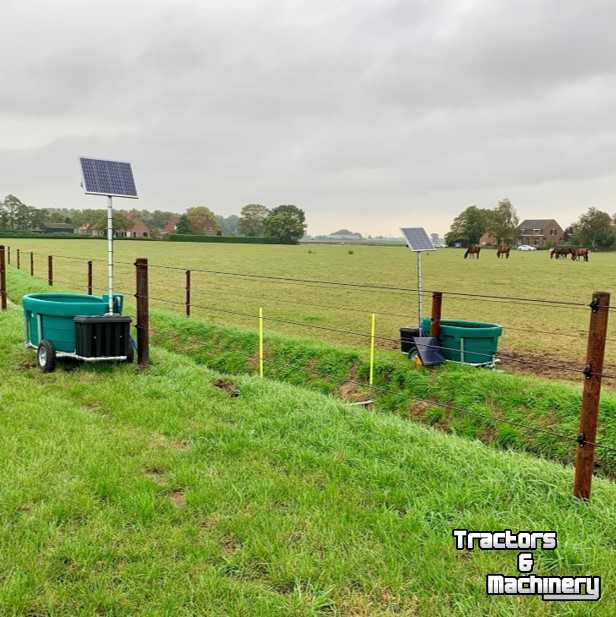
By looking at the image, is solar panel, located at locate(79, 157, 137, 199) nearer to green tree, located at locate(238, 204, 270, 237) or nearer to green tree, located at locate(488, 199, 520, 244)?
green tree, located at locate(488, 199, 520, 244)

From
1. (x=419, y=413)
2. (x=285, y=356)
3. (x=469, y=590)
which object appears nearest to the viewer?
(x=469, y=590)

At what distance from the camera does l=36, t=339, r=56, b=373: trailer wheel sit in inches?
254

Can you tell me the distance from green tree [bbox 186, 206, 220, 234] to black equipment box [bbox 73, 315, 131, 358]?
147m

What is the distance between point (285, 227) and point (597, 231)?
67.2 m

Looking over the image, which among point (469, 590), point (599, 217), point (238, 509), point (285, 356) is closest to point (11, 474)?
point (238, 509)

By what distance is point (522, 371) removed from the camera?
28.5 ft

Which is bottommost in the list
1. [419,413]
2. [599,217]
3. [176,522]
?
[419,413]

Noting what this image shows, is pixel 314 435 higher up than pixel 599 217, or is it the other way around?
pixel 599 217

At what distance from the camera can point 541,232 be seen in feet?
482

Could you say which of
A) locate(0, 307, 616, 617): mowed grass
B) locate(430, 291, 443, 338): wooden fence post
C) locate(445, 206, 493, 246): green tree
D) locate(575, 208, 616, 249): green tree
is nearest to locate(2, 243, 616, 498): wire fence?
locate(430, 291, 443, 338): wooden fence post

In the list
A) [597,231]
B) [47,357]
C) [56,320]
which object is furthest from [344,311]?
[597,231]

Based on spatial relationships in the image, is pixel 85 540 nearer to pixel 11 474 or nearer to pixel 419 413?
pixel 11 474

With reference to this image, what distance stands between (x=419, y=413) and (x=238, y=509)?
14.7ft

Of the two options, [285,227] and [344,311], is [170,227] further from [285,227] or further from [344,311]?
[344,311]
